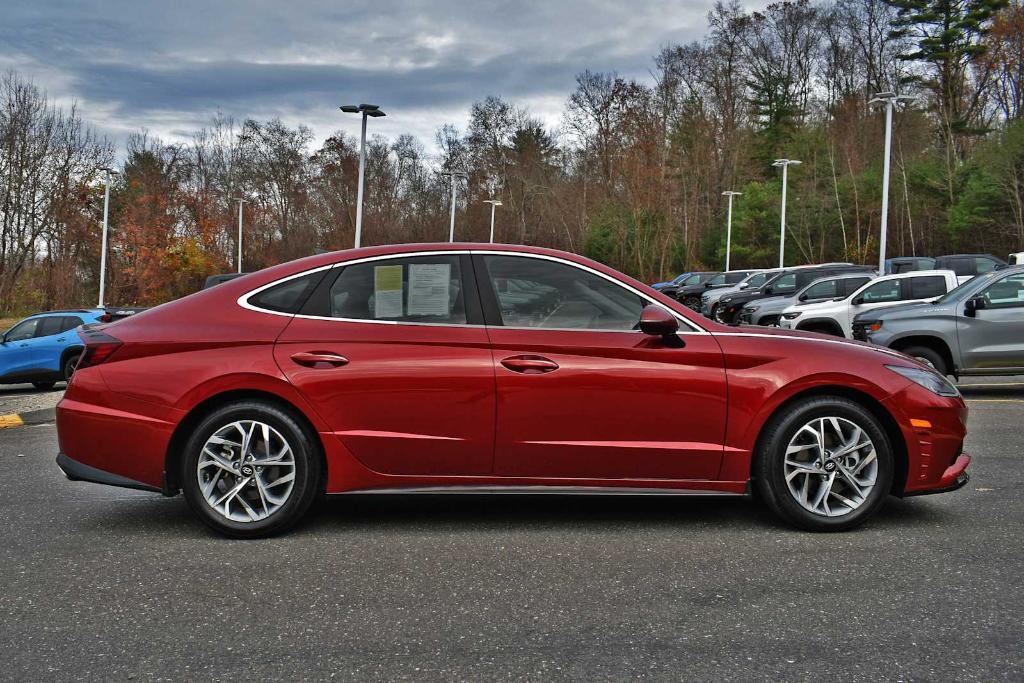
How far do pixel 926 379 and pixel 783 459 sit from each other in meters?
0.95

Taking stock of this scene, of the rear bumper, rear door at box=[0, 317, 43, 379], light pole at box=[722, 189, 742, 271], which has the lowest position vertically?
rear door at box=[0, 317, 43, 379]

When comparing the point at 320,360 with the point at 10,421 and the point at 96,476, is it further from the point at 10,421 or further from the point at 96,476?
the point at 10,421

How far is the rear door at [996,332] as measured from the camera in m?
11.7

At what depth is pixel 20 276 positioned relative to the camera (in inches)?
1731

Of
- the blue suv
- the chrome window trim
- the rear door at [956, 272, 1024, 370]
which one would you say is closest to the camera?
the chrome window trim

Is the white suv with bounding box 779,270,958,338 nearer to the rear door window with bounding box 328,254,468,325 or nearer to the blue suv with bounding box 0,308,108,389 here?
the rear door window with bounding box 328,254,468,325

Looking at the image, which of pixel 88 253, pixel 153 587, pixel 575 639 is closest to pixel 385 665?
pixel 575 639

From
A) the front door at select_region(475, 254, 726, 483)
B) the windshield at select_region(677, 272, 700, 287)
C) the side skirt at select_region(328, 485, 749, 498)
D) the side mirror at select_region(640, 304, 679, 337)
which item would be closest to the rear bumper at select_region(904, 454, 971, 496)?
the side skirt at select_region(328, 485, 749, 498)

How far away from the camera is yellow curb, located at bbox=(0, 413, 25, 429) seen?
33.8 feet

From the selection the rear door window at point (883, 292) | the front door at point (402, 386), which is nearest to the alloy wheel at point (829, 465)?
the front door at point (402, 386)

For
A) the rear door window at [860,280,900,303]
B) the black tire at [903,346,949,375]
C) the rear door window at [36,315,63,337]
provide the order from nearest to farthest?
1. the black tire at [903,346,949,375]
2. the rear door window at [860,280,900,303]
3. the rear door window at [36,315,63,337]

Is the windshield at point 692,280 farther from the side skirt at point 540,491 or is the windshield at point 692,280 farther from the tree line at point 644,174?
the side skirt at point 540,491

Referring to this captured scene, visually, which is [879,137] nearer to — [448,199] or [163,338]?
[448,199]

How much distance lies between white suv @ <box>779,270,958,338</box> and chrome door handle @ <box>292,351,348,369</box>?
13.3 metres
